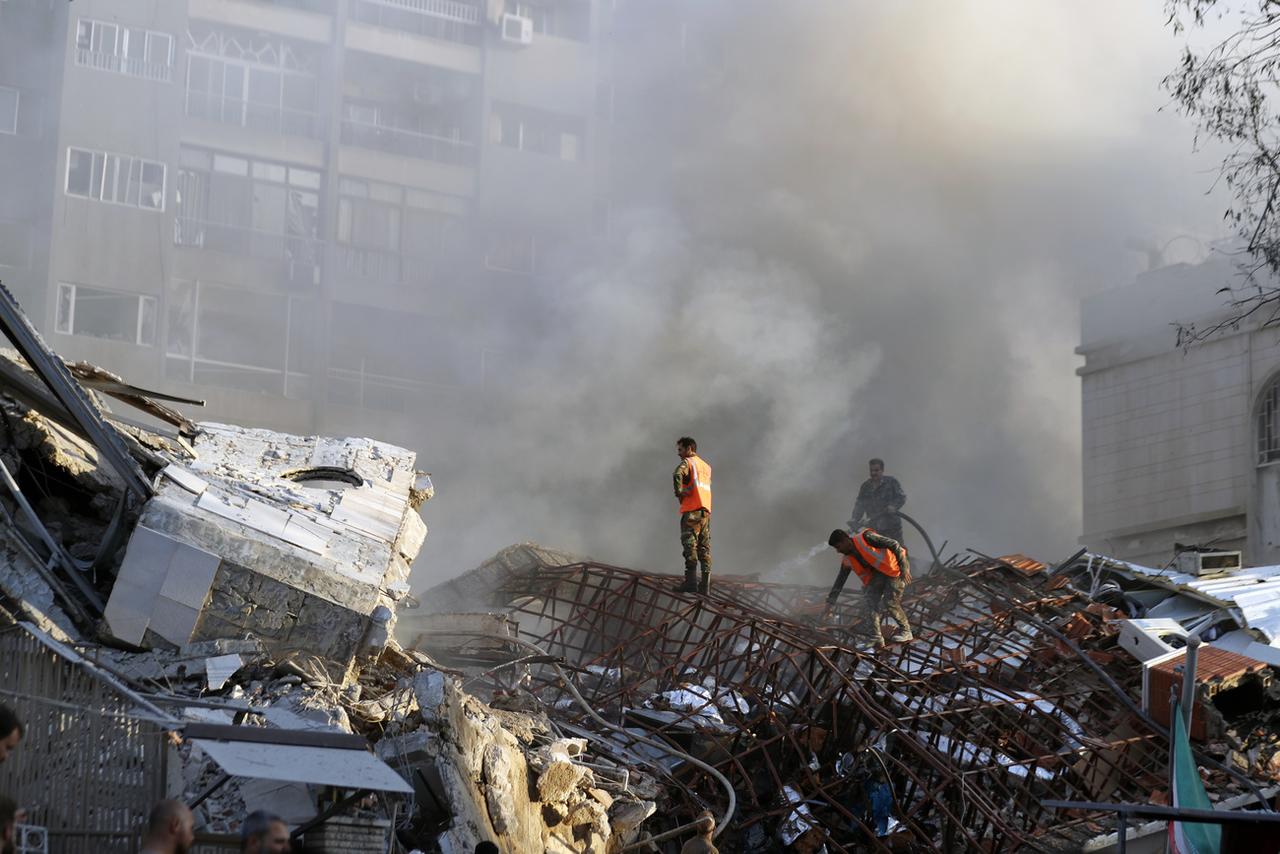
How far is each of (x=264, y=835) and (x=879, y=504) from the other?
438 inches

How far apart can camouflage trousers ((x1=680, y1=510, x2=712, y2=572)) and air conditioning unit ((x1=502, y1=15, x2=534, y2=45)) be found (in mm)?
20180

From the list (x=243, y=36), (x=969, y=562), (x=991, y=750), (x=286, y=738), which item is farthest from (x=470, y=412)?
(x=286, y=738)

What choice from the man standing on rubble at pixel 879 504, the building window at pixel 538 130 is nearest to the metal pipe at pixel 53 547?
the man standing on rubble at pixel 879 504

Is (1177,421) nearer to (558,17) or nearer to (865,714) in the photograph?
(558,17)

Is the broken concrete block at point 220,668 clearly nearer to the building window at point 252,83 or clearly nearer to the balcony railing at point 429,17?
the building window at point 252,83

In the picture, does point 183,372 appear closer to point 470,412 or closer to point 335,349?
point 335,349

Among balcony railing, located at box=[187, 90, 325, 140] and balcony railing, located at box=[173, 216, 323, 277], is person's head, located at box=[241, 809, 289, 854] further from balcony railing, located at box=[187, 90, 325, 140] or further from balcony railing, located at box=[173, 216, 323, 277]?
balcony railing, located at box=[187, 90, 325, 140]

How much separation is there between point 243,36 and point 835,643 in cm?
2094

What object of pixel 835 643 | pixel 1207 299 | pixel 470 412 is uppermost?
pixel 1207 299

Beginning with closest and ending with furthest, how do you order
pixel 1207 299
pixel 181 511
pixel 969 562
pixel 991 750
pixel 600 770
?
pixel 181 511 < pixel 600 770 < pixel 991 750 < pixel 969 562 < pixel 1207 299

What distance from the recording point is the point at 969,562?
50.4 ft

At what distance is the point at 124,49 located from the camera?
27.3m

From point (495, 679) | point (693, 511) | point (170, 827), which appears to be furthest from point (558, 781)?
point (693, 511)

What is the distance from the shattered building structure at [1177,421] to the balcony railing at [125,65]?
16561 millimetres
